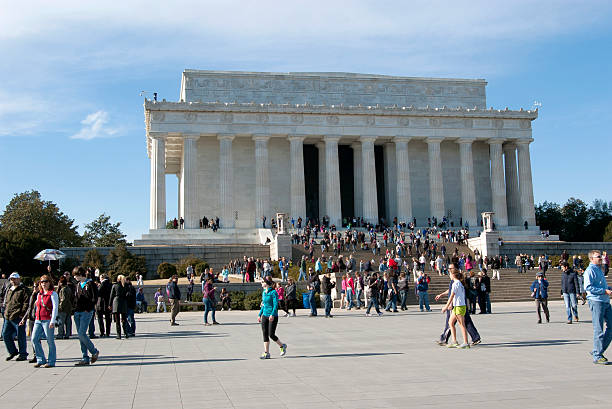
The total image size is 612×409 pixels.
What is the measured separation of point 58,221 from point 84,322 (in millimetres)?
59413

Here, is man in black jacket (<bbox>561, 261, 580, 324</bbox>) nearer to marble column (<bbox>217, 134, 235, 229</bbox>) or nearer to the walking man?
the walking man

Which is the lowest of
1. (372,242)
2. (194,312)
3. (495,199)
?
(194,312)

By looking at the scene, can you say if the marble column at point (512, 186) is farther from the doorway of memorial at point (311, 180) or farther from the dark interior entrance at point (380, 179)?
the doorway of memorial at point (311, 180)

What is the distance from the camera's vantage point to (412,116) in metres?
66.2

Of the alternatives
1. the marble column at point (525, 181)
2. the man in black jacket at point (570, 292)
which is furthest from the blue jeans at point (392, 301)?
the marble column at point (525, 181)

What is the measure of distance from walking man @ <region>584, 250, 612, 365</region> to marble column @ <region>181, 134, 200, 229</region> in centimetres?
5165

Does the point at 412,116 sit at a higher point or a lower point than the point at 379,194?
higher

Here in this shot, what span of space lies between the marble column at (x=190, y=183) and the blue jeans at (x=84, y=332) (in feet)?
153

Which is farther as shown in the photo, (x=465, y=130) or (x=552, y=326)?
(x=465, y=130)

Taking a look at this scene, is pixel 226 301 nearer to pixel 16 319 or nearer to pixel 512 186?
pixel 16 319

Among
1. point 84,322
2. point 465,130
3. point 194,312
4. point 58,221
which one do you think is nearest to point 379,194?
point 465,130

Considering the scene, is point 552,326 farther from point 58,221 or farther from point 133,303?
point 58,221

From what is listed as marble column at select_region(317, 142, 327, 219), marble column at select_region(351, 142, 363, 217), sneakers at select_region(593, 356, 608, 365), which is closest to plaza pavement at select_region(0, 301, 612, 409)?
sneakers at select_region(593, 356, 608, 365)

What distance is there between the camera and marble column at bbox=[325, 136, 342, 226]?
210ft
